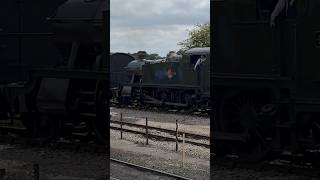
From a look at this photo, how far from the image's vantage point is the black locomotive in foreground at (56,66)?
4.32 metres

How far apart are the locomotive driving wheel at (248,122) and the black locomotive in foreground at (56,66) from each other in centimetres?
122

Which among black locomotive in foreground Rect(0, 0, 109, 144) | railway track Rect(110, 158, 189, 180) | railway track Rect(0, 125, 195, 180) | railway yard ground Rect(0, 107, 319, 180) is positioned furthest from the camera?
black locomotive in foreground Rect(0, 0, 109, 144)

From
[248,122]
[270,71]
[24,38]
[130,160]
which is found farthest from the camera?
[24,38]

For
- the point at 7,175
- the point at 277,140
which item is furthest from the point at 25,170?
the point at 277,140

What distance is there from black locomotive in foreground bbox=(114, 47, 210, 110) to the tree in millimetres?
106

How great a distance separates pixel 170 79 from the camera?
21.8 feet

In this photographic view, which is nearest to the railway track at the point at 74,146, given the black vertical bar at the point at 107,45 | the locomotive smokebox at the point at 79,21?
the black vertical bar at the point at 107,45

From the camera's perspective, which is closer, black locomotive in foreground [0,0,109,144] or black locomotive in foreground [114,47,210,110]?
black locomotive in foreground [0,0,109,144]

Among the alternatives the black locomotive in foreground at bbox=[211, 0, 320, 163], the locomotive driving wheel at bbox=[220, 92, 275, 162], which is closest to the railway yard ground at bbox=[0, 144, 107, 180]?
the locomotive driving wheel at bbox=[220, 92, 275, 162]

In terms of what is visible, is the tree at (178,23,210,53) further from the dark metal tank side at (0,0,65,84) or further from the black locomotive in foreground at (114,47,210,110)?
Answer: the dark metal tank side at (0,0,65,84)

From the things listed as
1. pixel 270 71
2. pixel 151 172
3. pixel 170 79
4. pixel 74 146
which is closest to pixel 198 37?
pixel 270 71

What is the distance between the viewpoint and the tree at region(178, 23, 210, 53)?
3.61m

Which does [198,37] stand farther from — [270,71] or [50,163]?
[50,163]

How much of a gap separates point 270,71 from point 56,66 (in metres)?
2.19
